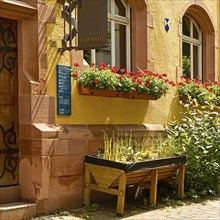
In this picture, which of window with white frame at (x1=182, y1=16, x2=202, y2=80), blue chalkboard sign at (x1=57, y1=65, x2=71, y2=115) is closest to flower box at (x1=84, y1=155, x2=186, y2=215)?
blue chalkboard sign at (x1=57, y1=65, x2=71, y2=115)

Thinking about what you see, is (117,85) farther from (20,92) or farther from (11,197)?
(11,197)

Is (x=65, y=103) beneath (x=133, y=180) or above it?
above

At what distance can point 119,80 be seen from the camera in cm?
744

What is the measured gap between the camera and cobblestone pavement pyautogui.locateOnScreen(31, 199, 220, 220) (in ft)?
21.3

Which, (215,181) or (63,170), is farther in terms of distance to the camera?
(215,181)

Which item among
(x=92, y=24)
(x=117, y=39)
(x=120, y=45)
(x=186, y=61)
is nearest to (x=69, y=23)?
(x=92, y=24)

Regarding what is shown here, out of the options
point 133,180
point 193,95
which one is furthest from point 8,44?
point 193,95

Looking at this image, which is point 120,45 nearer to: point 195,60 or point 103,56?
point 103,56

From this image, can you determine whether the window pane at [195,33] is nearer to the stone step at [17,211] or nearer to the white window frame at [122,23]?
the white window frame at [122,23]

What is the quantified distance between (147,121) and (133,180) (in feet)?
5.95

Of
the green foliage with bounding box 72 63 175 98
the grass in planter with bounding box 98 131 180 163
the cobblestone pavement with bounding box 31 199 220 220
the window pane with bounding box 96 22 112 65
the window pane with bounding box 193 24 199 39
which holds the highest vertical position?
the window pane with bounding box 193 24 199 39

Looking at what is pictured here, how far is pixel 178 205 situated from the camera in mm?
7543

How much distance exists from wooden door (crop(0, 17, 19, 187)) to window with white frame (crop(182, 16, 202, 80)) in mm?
4765

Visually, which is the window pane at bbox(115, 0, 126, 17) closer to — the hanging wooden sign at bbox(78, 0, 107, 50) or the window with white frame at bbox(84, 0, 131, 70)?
the window with white frame at bbox(84, 0, 131, 70)
